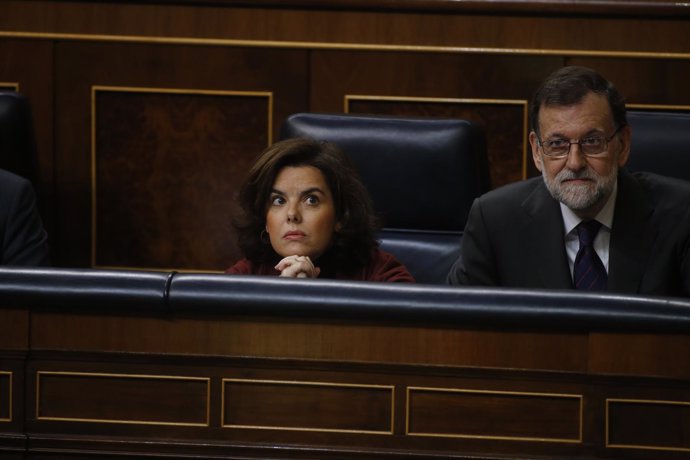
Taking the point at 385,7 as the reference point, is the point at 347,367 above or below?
below

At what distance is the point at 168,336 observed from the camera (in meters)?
1.20

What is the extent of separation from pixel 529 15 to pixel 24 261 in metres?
1.10

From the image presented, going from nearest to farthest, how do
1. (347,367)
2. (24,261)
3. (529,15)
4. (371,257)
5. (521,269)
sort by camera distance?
1. (347,367)
2. (521,269)
3. (371,257)
4. (24,261)
5. (529,15)

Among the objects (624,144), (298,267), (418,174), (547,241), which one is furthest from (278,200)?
(624,144)

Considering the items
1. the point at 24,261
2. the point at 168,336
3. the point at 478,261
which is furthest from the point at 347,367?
the point at 24,261

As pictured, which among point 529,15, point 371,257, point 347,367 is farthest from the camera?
point 529,15

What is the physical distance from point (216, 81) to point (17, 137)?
1.81 feet

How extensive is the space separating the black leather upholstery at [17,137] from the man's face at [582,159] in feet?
2.84

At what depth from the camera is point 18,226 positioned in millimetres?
1886

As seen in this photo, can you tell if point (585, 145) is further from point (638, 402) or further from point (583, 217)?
point (638, 402)

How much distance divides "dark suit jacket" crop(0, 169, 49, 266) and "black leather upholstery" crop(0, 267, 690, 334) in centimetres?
67

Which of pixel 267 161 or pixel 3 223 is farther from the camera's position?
pixel 3 223

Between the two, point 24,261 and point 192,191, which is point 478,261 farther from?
point 192,191

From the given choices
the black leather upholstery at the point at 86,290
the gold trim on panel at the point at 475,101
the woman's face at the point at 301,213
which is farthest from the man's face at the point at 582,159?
the gold trim on panel at the point at 475,101
